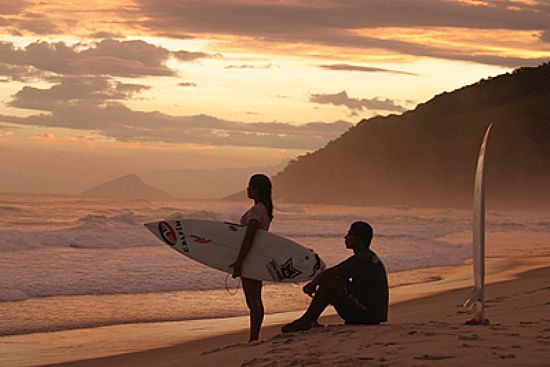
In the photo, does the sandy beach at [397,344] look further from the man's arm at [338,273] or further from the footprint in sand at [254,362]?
the man's arm at [338,273]

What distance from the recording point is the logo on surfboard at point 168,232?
10.3 metres

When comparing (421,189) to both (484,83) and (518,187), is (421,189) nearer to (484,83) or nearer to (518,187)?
(518,187)

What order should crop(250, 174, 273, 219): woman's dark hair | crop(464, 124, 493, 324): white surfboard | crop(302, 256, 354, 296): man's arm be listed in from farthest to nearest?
crop(250, 174, 273, 219): woman's dark hair → crop(302, 256, 354, 296): man's arm → crop(464, 124, 493, 324): white surfboard

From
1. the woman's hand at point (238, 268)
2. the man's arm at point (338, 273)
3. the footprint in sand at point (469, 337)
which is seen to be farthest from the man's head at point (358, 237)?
the footprint in sand at point (469, 337)

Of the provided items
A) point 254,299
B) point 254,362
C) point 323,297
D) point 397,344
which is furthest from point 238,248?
point 397,344

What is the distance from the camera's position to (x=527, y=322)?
325 inches

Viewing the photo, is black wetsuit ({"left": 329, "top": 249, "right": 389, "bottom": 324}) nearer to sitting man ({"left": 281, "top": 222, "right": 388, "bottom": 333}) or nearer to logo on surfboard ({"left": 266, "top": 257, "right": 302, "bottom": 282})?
sitting man ({"left": 281, "top": 222, "right": 388, "bottom": 333})

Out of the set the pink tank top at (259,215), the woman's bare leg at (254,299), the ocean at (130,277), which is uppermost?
the pink tank top at (259,215)

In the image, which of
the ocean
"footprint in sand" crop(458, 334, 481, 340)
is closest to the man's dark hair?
"footprint in sand" crop(458, 334, 481, 340)

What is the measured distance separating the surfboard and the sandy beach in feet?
2.71

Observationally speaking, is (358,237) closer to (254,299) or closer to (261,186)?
(261,186)

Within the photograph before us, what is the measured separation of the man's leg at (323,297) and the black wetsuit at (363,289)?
0.05 m

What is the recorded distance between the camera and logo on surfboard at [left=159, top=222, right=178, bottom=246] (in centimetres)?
1026

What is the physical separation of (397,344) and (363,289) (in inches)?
46.9
